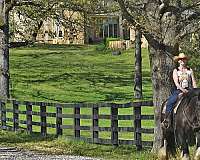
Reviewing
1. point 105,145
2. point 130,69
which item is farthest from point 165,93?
point 130,69

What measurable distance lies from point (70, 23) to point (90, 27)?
1.05 m

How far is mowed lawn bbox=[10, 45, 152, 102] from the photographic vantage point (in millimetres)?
36125

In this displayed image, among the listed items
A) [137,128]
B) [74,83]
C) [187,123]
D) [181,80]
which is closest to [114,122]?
[137,128]

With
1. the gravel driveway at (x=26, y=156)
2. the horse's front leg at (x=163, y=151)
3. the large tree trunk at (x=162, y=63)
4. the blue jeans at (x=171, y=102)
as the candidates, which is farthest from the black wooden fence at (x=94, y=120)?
the blue jeans at (x=171, y=102)

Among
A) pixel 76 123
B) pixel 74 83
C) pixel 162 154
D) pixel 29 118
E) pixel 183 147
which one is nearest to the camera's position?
pixel 183 147

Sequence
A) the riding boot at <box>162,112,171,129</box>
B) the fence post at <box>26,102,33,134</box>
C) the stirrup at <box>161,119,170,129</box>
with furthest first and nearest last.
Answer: the fence post at <box>26,102,33,134</box>, the stirrup at <box>161,119,170,129</box>, the riding boot at <box>162,112,171,129</box>

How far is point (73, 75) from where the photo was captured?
44.4m

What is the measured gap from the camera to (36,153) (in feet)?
53.0

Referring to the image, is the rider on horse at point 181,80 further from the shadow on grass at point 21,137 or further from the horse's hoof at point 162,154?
the shadow on grass at point 21,137

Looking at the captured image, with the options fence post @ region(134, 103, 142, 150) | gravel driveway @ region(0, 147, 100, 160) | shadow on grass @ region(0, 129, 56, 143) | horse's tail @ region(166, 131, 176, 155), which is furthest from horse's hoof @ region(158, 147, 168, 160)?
shadow on grass @ region(0, 129, 56, 143)

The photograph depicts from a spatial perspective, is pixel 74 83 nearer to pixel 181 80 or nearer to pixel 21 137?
pixel 21 137

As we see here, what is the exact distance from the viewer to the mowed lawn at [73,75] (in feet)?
119

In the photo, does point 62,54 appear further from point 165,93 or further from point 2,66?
point 165,93

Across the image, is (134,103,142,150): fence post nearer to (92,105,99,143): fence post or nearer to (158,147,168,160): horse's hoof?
(92,105,99,143): fence post
